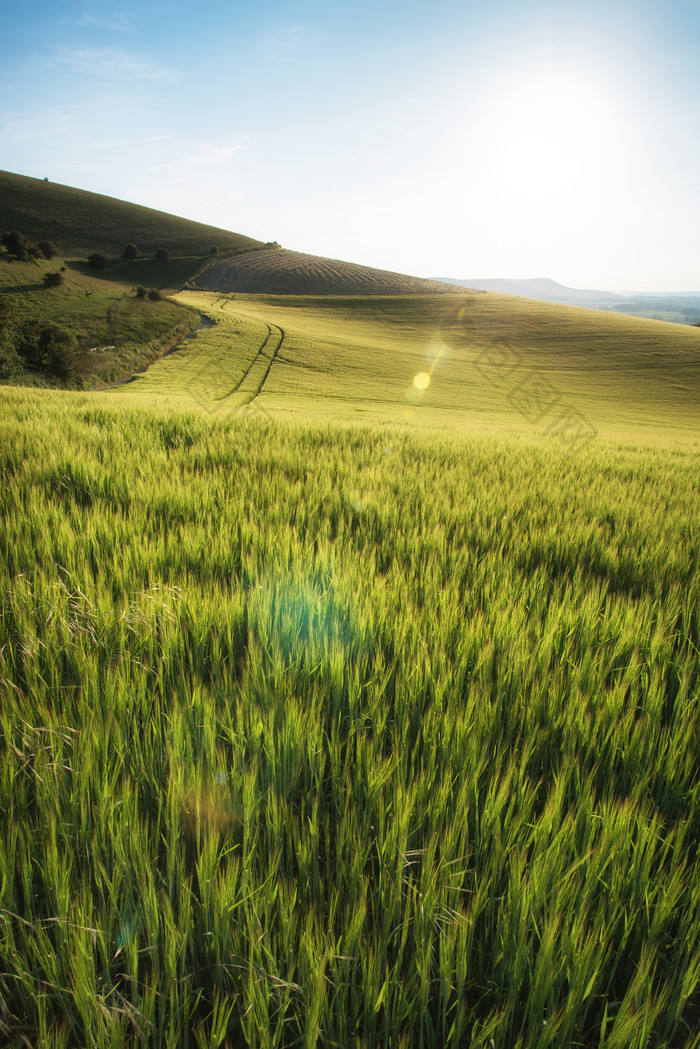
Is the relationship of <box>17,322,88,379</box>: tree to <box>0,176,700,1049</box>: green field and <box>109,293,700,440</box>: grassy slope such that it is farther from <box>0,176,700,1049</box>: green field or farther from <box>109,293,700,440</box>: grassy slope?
<box>0,176,700,1049</box>: green field

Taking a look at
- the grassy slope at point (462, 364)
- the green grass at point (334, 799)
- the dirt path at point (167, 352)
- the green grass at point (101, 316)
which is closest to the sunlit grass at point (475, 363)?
the grassy slope at point (462, 364)

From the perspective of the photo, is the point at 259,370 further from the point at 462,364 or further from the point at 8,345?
the point at 8,345

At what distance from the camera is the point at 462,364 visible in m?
38.4

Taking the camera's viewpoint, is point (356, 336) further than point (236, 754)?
Yes

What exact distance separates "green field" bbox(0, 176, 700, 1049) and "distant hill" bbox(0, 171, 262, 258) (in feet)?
260

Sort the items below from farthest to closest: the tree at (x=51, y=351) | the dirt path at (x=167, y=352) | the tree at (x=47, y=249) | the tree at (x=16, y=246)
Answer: the tree at (x=47, y=249), the tree at (x=16, y=246), the tree at (x=51, y=351), the dirt path at (x=167, y=352)

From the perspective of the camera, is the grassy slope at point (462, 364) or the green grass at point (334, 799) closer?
the green grass at point (334, 799)

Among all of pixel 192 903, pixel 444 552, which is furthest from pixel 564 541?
pixel 192 903

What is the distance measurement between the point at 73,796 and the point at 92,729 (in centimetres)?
15

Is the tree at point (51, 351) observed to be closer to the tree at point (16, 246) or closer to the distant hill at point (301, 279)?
the tree at point (16, 246)

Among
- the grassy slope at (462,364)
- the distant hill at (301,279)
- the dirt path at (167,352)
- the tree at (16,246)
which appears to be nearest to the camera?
the grassy slope at (462,364)

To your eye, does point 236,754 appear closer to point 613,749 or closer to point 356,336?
point 613,749

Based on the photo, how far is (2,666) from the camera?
1210 millimetres

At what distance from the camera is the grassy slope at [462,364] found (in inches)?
1017
